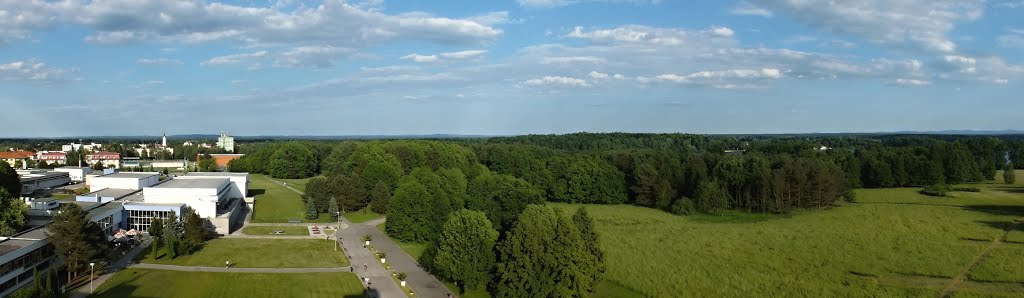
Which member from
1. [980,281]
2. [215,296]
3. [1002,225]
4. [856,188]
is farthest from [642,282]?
[856,188]

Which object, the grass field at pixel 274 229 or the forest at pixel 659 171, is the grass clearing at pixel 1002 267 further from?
the grass field at pixel 274 229

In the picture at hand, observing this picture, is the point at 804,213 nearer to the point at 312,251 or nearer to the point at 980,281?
the point at 980,281

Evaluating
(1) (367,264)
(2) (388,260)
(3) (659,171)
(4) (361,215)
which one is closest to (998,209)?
(3) (659,171)

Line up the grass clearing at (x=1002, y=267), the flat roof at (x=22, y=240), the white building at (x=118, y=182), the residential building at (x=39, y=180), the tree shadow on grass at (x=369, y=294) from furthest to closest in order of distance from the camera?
the residential building at (x=39, y=180)
the white building at (x=118, y=182)
the grass clearing at (x=1002, y=267)
the flat roof at (x=22, y=240)
the tree shadow on grass at (x=369, y=294)

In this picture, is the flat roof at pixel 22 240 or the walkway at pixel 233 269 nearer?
the flat roof at pixel 22 240

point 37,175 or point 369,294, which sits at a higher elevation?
point 37,175

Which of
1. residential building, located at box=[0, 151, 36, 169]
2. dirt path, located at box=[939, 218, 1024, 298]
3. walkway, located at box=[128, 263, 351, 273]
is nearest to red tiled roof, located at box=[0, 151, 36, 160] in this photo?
residential building, located at box=[0, 151, 36, 169]

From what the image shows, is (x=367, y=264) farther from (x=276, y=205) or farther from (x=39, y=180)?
(x=39, y=180)

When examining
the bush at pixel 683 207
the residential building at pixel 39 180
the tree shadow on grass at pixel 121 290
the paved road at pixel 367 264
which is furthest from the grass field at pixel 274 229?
the bush at pixel 683 207

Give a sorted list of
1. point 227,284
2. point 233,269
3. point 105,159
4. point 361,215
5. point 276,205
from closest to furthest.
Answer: point 227,284
point 233,269
point 361,215
point 276,205
point 105,159
